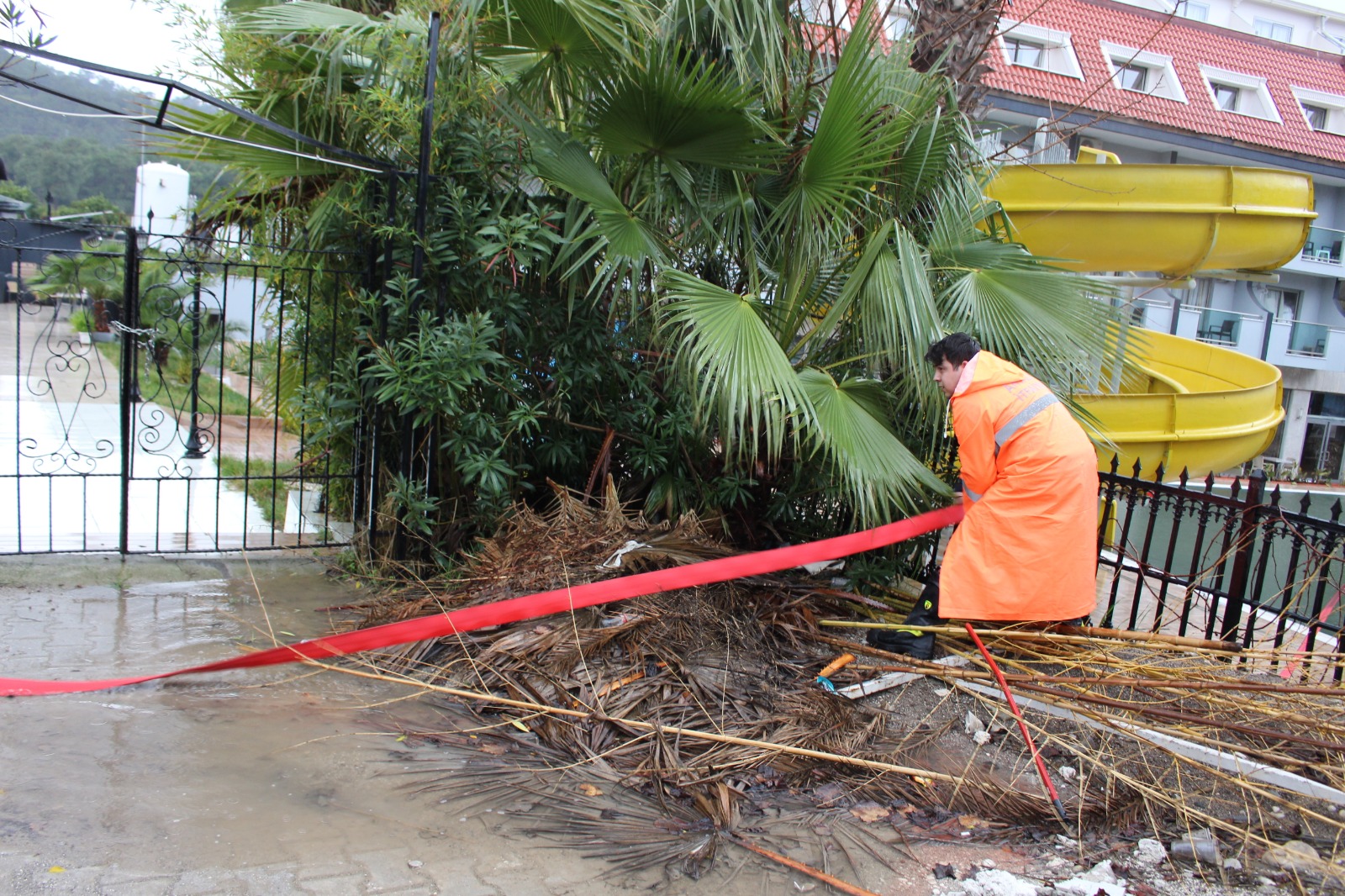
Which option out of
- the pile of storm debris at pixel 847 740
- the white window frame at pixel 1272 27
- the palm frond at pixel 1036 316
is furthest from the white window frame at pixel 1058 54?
the pile of storm debris at pixel 847 740

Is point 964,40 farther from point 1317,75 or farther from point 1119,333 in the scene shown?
point 1317,75

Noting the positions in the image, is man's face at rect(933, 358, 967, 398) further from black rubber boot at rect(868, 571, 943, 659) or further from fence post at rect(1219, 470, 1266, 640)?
fence post at rect(1219, 470, 1266, 640)

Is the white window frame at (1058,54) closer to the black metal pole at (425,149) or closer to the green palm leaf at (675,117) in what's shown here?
the green palm leaf at (675,117)

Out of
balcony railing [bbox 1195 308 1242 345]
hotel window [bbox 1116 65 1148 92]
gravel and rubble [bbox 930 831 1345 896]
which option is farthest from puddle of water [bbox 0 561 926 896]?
hotel window [bbox 1116 65 1148 92]

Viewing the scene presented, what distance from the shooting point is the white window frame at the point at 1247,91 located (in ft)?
77.0

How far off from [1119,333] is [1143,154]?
19.9 meters

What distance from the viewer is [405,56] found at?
4895 millimetres

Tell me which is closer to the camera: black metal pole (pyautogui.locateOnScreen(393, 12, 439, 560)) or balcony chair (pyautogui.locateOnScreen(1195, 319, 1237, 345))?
black metal pole (pyautogui.locateOnScreen(393, 12, 439, 560))

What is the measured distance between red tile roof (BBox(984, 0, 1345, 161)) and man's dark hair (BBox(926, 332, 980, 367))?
15919mm

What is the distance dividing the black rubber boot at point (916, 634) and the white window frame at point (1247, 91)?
24.1 meters

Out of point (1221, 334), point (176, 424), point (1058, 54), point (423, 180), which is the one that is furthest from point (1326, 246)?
point (176, 424)

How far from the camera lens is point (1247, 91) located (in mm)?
23969

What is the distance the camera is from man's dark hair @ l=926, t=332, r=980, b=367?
4301 millimetres

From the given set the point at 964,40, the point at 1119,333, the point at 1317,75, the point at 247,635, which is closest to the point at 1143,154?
the point at 1317,75
